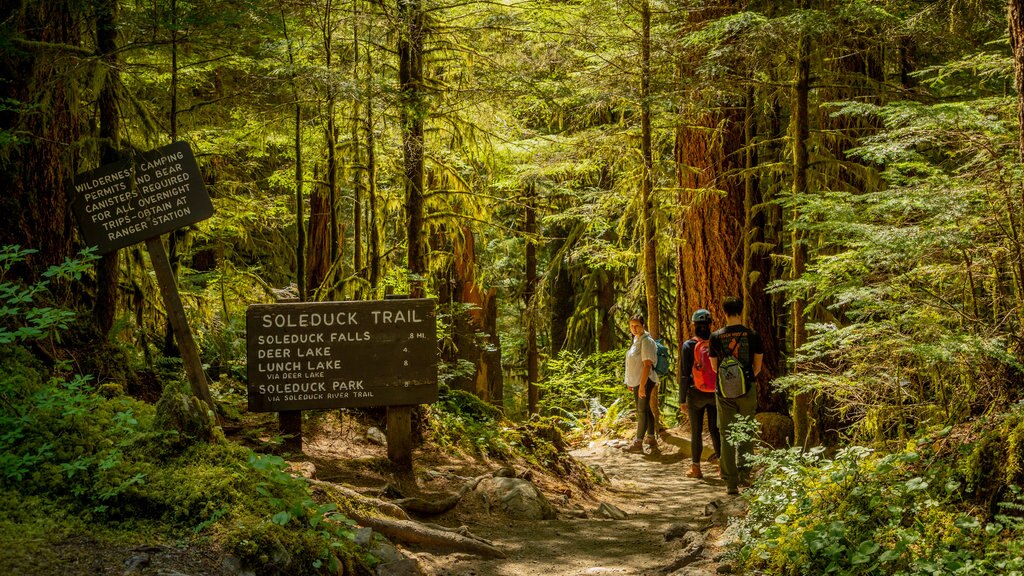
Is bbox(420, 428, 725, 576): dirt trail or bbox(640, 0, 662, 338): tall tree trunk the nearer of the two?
bbox(420, 428, 725, 576): dirt trail

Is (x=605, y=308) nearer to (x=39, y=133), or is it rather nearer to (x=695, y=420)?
(x=695, y=420)

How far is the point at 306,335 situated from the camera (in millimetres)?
7480

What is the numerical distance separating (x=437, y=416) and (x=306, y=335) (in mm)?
2691

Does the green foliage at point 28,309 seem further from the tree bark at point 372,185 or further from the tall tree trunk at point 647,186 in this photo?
the tall tree trunk at point 647,186

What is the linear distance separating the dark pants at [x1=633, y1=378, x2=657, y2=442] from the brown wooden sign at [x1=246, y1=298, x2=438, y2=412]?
15.5ft

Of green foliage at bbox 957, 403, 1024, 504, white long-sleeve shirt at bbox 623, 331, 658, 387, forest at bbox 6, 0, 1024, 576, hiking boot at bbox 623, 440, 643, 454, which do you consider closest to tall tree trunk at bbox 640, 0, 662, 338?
forest at bbox 6, 0, 1024, 576

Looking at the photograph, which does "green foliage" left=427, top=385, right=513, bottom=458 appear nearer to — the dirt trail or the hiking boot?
the dirt trail

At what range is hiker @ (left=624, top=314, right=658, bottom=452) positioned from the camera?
36.4 ft

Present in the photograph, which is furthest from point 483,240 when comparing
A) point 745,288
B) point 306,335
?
point 306,335

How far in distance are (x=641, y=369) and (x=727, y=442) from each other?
345 centimetres

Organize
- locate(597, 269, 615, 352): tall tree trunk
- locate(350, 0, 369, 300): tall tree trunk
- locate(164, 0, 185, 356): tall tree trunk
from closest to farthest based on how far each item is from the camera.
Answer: locate(164, 0, 185, 356): tall tree trunk
locate(350, 0, 369, 300): tall tree trunk
locate(597, 269, 615, 352): tall tree trunk

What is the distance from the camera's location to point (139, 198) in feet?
20.1

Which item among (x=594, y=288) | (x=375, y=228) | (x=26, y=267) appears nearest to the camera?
(x=26, y=267)

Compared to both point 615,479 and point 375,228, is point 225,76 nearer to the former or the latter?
point 375,228
